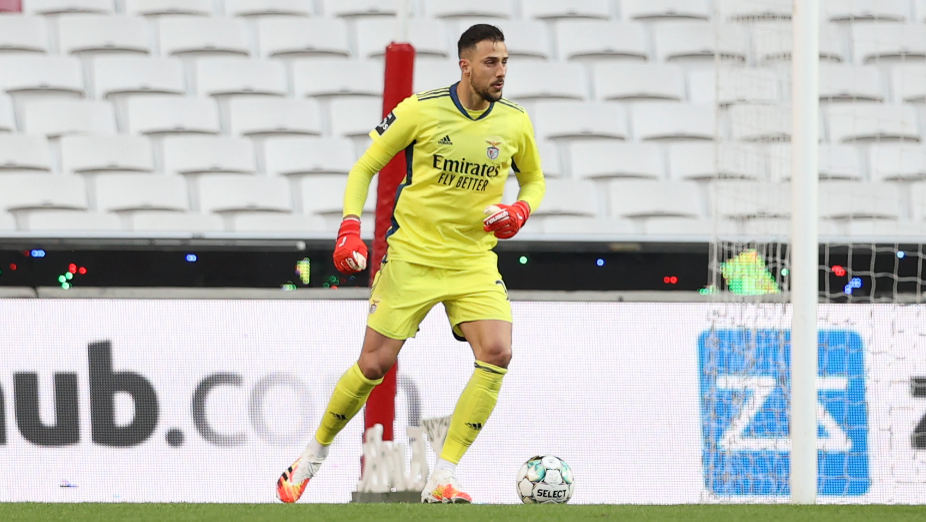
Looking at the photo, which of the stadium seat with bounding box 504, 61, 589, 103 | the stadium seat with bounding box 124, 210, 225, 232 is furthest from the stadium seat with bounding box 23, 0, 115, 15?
the stadium seat with bounding box 504, 61, 589, 103

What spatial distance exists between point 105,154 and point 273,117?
912mm

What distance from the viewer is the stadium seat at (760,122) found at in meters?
6.04

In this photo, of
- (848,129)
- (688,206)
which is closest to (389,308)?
(688,206)

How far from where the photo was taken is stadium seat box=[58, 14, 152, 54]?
7.27 metres

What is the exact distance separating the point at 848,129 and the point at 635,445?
3252 mm

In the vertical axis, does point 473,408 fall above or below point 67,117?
below

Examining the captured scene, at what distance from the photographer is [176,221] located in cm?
645

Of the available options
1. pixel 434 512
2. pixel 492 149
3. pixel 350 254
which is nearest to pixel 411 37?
pixel 492 149

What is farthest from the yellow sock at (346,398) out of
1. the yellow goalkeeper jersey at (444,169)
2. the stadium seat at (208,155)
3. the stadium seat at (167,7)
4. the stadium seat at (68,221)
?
the stadium seat at (167,7)

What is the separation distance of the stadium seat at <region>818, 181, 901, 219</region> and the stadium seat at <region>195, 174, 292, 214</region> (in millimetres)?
2862

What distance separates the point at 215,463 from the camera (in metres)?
4.84

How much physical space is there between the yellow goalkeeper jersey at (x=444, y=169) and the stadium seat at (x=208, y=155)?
2852mm

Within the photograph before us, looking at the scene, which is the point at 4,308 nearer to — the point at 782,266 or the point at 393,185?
the point at 393,185

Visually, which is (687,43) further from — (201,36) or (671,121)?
(201,36)
